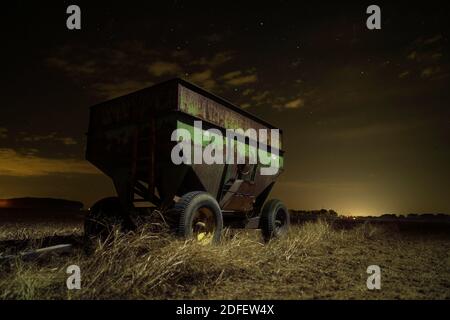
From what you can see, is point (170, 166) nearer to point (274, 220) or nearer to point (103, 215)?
point (103, 215)

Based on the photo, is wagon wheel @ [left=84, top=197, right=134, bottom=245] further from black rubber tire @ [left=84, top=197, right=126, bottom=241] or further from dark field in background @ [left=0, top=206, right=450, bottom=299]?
dark field in background @ [left=0, top=206, right=450, bottom=299]

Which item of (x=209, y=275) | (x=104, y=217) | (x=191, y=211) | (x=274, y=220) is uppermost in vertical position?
(x=191, y=211)

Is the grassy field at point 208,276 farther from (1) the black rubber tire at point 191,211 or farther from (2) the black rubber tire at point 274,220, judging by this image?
(2) the black rubber tire at point 274,220

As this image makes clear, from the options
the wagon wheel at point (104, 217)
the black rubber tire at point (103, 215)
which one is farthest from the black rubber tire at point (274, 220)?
the black rubber tire at point (103, 215)

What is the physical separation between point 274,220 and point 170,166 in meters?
3.20

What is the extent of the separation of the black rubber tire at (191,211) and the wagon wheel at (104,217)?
1.62 m

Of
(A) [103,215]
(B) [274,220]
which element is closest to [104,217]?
(A) [103,215]

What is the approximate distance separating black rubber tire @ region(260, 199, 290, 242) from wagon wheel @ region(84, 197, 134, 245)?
3.00 m

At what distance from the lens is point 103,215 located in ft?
21.7

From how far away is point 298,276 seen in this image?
433 centimetres

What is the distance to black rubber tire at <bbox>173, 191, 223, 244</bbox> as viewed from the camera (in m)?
5.16

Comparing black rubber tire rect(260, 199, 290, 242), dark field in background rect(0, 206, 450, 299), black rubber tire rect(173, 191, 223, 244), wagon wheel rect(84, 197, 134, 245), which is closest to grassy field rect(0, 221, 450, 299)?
dark field in background rect(0, 206, 450, 299)

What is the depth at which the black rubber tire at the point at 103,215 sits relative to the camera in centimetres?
650
